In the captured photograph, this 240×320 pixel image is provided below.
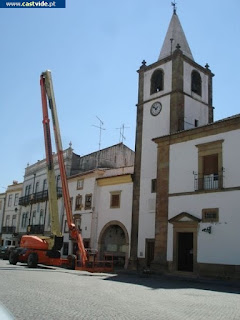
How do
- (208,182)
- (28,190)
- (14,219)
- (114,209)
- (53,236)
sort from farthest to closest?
(14,219)
(28,190)
(114,209)
(53,236)
(208,182)

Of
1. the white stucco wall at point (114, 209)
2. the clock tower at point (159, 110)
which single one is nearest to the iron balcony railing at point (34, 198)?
the white stucco wall at point (114, 209)

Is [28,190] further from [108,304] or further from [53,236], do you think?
[108,304]

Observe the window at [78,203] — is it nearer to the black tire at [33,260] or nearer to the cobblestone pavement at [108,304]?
the black tire at [33,260]

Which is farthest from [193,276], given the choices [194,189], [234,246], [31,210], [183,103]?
[31,210]

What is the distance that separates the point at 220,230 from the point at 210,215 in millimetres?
1058

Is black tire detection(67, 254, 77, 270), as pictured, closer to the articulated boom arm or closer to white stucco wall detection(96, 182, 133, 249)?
the articulated boom arm

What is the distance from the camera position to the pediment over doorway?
20.9 metres

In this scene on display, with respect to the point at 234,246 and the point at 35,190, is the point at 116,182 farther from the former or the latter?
the point at 35,190

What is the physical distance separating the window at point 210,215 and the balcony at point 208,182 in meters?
1.21

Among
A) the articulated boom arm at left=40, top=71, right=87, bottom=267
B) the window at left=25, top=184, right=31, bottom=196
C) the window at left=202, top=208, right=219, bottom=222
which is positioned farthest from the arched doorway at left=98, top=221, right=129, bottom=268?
the window at left=25, top=184, right=31, bottom=196

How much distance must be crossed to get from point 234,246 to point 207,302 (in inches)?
340

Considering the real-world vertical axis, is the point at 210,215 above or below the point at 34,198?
below

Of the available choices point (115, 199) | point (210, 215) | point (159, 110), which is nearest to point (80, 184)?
point (115, 199)

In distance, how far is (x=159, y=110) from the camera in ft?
88.8
